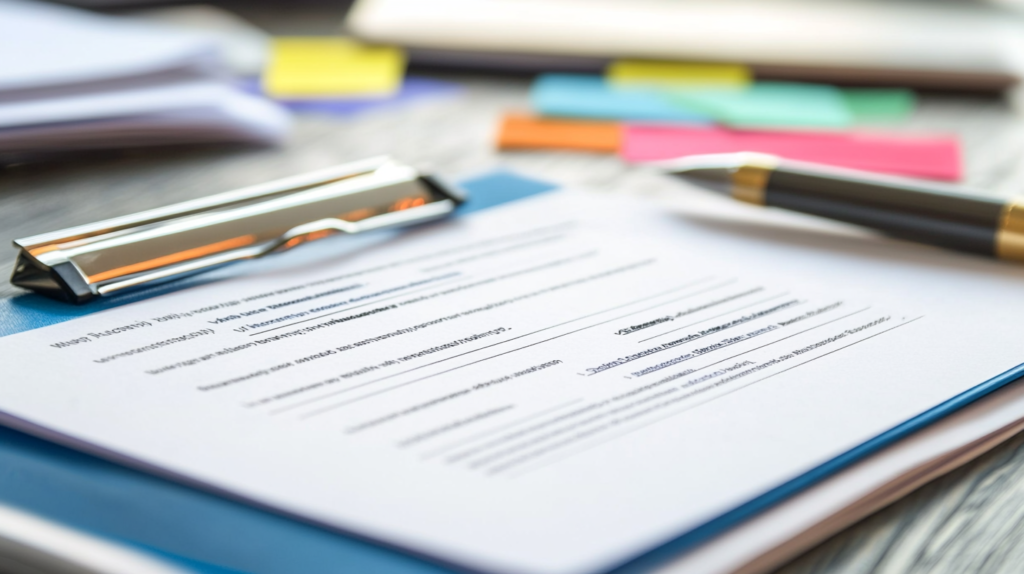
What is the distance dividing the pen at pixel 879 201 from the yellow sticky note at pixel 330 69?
1.30ft

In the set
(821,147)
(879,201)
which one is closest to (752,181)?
(879,201)

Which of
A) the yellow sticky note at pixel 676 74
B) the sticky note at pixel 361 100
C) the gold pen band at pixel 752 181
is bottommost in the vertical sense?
the gold pen band at pixel 752 181

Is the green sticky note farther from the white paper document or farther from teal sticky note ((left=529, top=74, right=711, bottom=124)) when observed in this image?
the white paper document

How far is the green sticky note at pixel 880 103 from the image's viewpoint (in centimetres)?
77

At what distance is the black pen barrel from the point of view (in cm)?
45

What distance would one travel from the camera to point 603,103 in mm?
770

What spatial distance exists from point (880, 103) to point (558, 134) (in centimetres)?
33

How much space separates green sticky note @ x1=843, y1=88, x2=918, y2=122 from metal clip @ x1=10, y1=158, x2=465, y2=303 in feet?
1.45

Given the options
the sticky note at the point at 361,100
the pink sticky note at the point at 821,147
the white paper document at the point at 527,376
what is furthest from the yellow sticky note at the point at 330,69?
the white paper document at the point at 527,376

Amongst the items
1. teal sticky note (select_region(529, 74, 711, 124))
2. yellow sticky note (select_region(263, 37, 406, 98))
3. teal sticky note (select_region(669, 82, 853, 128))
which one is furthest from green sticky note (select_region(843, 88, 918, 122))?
yellow sticky note (select_region(263, 37, 406, 98))

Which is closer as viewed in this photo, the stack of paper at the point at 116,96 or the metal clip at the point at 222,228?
the metal clip at the point at 222,228

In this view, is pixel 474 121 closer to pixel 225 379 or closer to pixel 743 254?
pixel 743 254

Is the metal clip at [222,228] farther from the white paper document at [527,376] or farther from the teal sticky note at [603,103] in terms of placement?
the teal sticky note at [603,103]

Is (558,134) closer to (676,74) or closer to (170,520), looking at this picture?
(676,74)
